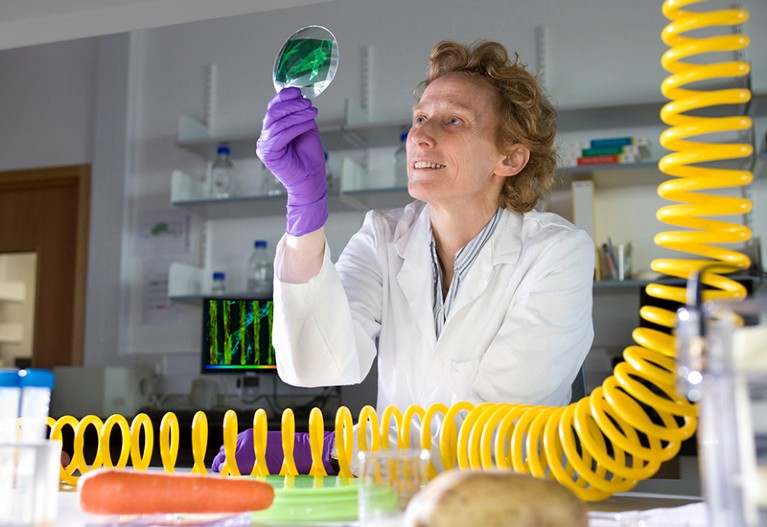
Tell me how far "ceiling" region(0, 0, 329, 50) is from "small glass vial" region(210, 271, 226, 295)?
2.38 metres

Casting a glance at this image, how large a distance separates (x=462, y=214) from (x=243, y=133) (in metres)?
2.25

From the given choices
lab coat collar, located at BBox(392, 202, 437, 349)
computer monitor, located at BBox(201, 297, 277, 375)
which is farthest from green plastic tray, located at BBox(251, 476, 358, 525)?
computer monitor, located at BBox(201, 297, 277, 375)

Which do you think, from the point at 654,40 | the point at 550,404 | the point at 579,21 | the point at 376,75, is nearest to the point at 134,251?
the point at 376,75

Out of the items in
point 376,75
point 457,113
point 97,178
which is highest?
point 376,75

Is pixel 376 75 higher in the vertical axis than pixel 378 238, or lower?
higher

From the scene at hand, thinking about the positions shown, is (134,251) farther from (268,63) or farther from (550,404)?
(550,404)

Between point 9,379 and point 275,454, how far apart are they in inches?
22.9

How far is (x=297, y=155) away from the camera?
1.19 meters

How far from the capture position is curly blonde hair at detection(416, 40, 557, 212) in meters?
1.69

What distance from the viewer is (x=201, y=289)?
3635mm

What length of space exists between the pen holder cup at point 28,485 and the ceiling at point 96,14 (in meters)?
0.60

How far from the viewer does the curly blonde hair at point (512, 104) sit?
1691mm

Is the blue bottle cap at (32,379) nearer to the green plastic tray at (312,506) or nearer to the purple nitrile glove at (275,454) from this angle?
the green plastic tray at (312,506)

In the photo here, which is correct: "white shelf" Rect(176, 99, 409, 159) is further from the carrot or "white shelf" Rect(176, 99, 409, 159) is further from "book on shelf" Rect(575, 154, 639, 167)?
the carrot
